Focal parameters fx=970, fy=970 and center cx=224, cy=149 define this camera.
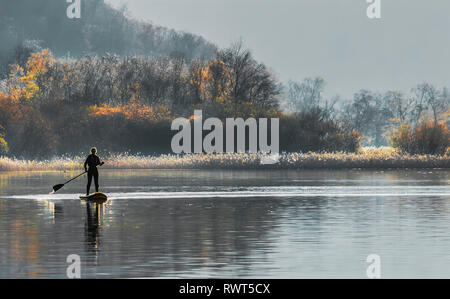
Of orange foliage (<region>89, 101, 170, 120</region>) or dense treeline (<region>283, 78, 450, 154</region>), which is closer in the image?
orange foliage (<region>89, 101, 170, 120</region>)

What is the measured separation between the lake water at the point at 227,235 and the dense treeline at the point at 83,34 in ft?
492

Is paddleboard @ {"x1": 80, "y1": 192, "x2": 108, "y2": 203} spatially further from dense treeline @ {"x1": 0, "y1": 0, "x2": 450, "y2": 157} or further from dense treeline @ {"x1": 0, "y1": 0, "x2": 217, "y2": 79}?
dense treeline @ {"x1": 0, "y1": 0, "x2": 217, "y2": 79}

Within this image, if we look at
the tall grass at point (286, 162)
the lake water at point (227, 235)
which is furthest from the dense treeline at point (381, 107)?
the lake water at point (227, 235)

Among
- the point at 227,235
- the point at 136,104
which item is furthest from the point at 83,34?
the point at 227,235

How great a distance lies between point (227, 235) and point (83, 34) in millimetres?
179067

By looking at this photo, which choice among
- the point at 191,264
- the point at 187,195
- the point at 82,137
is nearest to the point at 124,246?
the point at 191,264

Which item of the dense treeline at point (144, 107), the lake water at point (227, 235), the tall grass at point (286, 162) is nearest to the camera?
the lake water at point (227, 235)

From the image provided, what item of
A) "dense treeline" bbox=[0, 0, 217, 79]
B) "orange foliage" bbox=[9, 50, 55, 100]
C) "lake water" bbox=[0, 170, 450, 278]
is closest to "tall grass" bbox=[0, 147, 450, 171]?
"orange foliage" bbox=[9, 50, 55, 100]

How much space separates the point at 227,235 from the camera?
21562 mm

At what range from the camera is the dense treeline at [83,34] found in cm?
18750

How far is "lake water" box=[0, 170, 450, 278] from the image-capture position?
15883 millimetres

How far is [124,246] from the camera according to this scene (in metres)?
19.2

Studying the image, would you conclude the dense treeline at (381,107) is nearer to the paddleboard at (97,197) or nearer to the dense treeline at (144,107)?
the dense treeline at (144,107)

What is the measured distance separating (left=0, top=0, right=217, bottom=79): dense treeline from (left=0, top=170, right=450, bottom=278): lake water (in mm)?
149944
